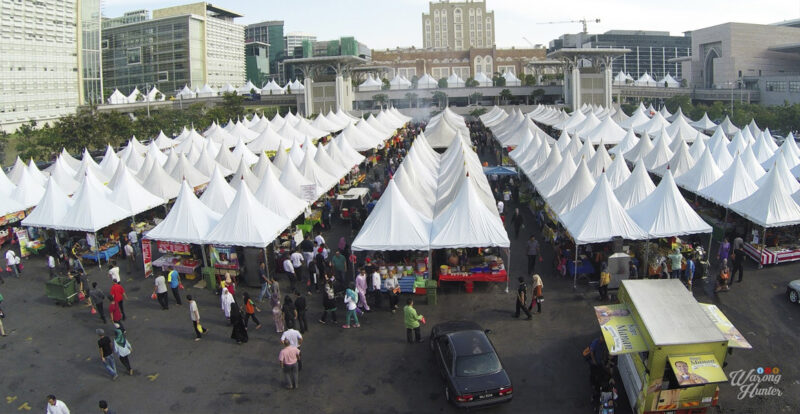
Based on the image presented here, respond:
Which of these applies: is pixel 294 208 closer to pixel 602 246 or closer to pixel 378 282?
pixel 378 282

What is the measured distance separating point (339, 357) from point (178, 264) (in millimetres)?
7221

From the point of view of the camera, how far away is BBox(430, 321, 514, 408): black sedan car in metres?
8.92

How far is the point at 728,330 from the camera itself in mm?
8477

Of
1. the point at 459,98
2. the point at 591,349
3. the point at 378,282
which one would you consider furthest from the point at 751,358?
the point at 459,98

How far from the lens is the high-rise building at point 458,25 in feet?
477

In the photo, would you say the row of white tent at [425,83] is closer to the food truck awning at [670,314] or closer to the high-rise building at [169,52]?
the high-rise building at [169,52]

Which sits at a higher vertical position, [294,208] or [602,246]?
[294,208]

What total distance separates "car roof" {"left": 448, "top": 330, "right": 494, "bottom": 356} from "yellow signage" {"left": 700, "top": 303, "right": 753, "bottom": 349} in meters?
3.58

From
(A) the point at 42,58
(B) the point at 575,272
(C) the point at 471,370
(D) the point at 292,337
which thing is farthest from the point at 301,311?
(A) the point at 42,58

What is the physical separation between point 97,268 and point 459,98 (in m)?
65.2

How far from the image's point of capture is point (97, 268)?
57.7 ft

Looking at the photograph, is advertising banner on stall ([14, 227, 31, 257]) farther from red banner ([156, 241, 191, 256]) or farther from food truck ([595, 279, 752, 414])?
food truck ([595, 279, 752, 414])

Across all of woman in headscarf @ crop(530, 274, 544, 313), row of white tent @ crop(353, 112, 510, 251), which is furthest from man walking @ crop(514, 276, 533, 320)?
row of white tent @ crop(353, 112, 510, 251)

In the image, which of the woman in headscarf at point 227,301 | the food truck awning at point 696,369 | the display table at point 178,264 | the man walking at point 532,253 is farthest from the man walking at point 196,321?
the food truck awning at point 696,369
